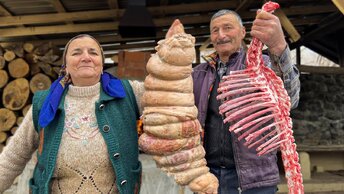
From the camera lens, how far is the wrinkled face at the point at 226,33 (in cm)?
218

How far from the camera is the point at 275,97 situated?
1876 mm

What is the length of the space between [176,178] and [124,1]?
4498 mm

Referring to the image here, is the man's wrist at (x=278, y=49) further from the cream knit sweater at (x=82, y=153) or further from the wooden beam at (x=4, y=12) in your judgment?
the wooden beam at (x=4, y=12)

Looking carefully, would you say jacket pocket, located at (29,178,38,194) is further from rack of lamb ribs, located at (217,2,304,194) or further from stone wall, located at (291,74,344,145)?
stone wall, located at (291,74,344,145)

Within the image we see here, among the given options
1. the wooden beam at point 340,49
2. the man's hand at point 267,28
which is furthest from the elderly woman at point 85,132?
the wooden beam at point 340,49

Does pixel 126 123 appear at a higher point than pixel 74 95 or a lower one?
lower

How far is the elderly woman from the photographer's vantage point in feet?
6.54

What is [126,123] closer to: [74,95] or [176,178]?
[74,95]

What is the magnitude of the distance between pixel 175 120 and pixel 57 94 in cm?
72

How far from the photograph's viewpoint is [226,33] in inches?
86.0

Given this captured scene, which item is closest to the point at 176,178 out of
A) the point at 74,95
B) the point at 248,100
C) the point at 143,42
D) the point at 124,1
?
the point at 248,100


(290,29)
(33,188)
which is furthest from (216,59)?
(290,29)

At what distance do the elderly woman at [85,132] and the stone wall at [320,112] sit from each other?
6458 mm

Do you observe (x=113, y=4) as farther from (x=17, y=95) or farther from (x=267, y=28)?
(x=267, y=28)
